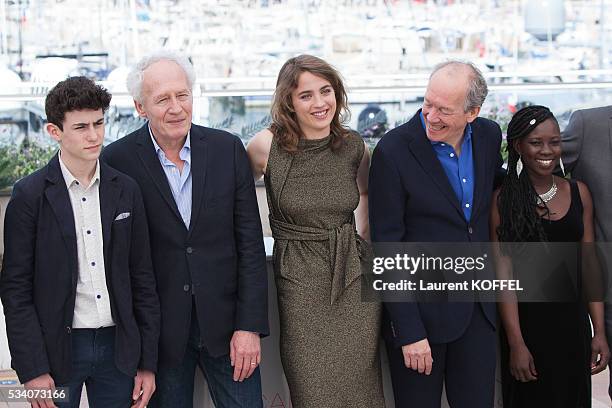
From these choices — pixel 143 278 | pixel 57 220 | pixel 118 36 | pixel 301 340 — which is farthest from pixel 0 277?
pixel 118 36

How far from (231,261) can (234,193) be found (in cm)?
20

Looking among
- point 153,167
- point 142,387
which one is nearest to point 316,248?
point 153,167

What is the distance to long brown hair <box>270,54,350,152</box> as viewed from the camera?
2.55 m

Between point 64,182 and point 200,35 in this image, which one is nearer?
point 64,182

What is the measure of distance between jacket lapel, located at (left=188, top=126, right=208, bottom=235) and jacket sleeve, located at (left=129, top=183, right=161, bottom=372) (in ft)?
0.45

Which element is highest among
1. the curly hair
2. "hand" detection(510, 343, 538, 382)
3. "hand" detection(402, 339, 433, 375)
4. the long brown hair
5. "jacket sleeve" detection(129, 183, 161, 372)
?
the long brown hair

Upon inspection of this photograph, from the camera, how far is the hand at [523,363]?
8.65 ft

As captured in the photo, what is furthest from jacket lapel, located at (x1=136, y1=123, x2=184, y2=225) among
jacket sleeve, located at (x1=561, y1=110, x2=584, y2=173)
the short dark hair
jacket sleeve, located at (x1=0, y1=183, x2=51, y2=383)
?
jacket sleeve, located at (x1=561, y1=110, x2=584, y2=173)

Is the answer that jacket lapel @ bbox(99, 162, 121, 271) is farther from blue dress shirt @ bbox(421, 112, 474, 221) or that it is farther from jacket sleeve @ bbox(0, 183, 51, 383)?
blue dress shirt @ bbox(421, 112, 474, 221)

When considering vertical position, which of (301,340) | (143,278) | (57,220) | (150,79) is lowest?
(301,340)

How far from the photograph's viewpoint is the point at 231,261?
2482mm

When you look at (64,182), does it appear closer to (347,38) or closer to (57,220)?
(57,220)

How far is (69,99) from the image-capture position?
226 centimetres

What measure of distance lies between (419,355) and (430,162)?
565 mm
